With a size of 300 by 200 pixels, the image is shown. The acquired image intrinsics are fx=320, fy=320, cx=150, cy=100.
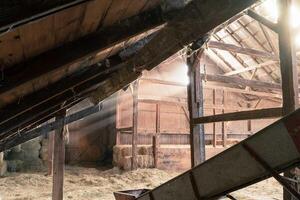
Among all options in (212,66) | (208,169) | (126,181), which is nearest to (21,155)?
(126,181)

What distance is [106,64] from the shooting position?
2.41 meters

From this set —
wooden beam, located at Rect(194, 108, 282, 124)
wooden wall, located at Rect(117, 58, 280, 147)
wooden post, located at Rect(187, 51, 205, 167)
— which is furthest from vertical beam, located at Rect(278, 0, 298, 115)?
wooden wall, located at Rect(117, 58, 280, 147)

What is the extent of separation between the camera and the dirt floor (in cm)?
620

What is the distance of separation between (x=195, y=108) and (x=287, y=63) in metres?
1.34

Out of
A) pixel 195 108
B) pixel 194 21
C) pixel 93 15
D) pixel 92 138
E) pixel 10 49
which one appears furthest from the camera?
pixel 92 138

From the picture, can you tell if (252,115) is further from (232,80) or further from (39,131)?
(232,80)

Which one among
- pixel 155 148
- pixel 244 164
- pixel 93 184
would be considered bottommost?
pixel 93 184

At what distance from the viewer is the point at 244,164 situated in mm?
1753

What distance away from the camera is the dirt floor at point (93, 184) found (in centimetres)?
620

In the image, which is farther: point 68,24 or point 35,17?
point 68,24

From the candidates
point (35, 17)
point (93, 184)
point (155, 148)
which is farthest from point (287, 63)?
point (155, 148)

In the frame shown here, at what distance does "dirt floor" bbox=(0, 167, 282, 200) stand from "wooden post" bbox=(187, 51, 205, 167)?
9.90ft

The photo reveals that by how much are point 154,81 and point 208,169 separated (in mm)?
7185

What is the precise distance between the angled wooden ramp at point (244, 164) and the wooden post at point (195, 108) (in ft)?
3.77
